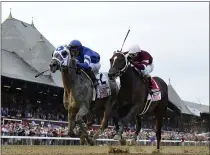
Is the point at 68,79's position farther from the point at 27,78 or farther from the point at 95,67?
the point at 27,78

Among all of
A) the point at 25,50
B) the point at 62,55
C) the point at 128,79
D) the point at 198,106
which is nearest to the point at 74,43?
the point at 62,55

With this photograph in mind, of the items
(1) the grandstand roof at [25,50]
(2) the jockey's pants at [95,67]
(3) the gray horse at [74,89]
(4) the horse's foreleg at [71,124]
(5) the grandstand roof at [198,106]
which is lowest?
(4) the horse's foreleg at [71,124]

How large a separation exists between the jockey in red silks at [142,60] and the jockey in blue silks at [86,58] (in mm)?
927

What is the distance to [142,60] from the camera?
37.2ft

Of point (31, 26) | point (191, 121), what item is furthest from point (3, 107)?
point (191, 121)

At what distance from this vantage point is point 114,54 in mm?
10367

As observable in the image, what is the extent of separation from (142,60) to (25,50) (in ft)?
65.5

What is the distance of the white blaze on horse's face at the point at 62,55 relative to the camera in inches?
363

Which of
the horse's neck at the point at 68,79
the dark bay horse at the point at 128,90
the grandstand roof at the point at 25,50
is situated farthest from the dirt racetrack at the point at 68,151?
the grandstand roof at the point at 25,50

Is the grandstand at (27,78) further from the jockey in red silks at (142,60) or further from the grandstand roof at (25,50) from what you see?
the jockey in red silks at (142,60)

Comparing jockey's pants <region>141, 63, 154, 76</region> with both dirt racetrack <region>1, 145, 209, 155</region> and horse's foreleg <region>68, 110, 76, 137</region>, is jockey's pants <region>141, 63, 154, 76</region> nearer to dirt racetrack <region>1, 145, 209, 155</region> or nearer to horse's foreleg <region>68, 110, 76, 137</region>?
dirt racetrack <region>1, 145, 209, 155</region>

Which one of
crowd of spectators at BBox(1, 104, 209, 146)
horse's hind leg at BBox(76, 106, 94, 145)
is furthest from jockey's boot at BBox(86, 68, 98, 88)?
crowd of spectators at BBox(1, 104, 209, 146)

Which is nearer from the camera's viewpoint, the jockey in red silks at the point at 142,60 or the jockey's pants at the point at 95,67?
the jockey's pants at the point at 95,67

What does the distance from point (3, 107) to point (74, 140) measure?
4.08 m
